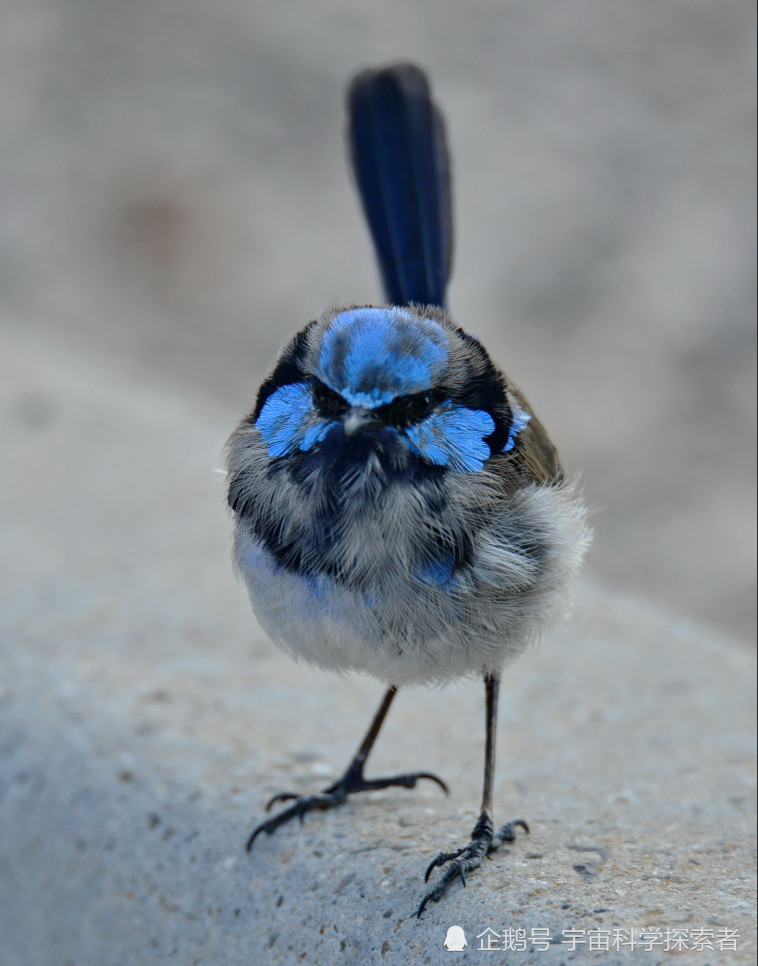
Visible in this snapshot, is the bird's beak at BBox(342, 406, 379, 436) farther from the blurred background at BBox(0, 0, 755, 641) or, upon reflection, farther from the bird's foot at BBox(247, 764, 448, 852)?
the blurred background at BBox(0, 0, 755, 641)

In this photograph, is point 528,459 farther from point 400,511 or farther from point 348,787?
point 348,787

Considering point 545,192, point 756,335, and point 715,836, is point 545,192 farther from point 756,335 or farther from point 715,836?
point 715,836

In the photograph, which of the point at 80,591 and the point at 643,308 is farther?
the point at 643,308

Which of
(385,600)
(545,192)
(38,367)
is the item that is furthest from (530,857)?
(545,192)

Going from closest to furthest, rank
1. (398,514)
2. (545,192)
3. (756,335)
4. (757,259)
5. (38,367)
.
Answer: (398,514), (38,367), (756,335), (757,259), (545,192)

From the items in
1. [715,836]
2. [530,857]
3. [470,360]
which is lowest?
[530,857]

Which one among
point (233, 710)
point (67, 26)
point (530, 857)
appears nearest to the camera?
point (530, 857)
